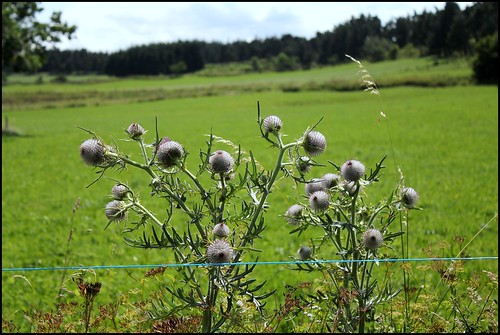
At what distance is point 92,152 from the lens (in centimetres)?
161

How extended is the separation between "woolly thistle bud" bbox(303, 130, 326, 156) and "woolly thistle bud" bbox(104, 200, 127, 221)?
58 cm

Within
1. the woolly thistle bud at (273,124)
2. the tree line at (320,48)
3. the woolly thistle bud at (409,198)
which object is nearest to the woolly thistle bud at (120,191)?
the woolly thistle bud at (273,124)

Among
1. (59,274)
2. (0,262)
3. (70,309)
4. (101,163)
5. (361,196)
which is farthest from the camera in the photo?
(0,262)

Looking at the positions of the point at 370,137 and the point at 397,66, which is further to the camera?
the point at 397,66

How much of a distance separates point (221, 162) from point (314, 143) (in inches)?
11.2

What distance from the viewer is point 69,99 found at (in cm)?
5891

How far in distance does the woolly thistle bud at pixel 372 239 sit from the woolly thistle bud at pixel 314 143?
11.7 inches

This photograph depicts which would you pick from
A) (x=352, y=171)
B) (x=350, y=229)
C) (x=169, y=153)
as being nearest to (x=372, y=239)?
(x=350, y=229)

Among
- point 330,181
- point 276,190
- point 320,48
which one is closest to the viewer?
point 330,181

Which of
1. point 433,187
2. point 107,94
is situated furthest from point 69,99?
point 433,187

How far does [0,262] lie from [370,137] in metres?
16.1

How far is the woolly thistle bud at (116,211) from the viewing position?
1.68m

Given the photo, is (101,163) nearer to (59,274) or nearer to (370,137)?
(59,274)

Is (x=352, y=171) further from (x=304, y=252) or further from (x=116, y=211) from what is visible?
(x=116, y=211)
